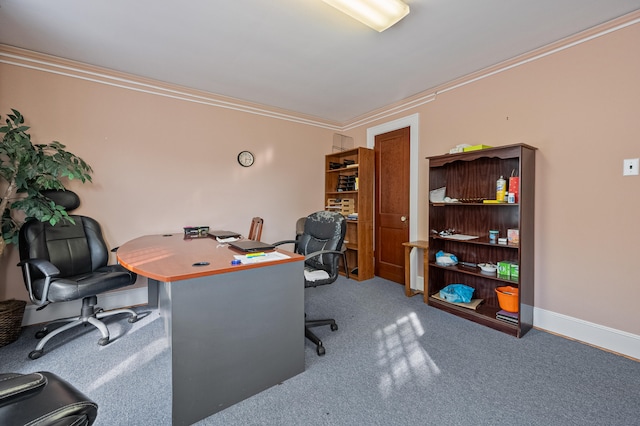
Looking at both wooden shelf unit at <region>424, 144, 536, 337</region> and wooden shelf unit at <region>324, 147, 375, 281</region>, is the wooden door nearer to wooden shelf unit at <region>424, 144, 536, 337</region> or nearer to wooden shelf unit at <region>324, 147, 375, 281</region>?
wooden shelf unit at <region>324, 147, 375, 281</region>

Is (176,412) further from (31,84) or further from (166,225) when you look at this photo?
(31,84)

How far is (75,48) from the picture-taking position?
2.43 m

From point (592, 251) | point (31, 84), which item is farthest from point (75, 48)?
point (592, 251)

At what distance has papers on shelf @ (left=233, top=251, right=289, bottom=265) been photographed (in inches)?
64.8

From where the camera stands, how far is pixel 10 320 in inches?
85.6

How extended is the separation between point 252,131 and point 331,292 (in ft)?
8.22

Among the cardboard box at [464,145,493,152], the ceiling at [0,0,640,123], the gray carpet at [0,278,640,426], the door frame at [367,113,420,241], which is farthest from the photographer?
the door frame at [367,113,420,241]

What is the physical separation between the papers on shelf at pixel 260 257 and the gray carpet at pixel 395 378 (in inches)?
26.6

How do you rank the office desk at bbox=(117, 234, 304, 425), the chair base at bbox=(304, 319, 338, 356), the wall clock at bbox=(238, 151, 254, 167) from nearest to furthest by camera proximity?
the office desk at bbox=(117, 234, 304, 425) → the chair base at bbox=(304, 319, 338, 356) → the wall clock at bbox=(238, 151, 254, 167)

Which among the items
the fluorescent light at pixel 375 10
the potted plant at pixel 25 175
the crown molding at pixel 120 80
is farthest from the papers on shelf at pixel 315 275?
the crown molding at pixel 120 80

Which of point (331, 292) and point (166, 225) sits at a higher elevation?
point (166, 225)

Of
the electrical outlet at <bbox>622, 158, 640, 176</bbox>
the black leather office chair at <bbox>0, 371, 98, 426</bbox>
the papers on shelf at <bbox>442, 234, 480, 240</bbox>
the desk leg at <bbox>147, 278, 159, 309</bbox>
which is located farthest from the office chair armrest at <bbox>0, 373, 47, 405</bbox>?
the electrical outlet at <bbox>622, 158, 640, 176</bbox>

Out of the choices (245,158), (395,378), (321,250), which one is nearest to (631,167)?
(395,378)

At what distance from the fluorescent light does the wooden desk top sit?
1.73 metres
